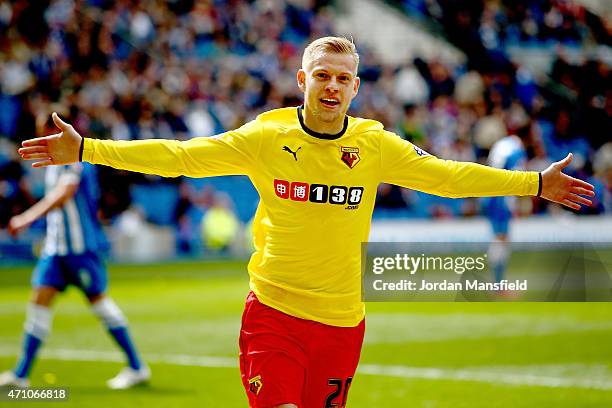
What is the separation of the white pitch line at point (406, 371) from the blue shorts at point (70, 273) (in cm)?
193

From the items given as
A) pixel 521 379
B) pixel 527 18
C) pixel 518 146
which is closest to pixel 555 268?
pixel 518 146

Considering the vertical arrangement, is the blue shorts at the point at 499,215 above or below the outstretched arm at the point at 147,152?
below

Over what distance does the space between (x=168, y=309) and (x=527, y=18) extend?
19.4m

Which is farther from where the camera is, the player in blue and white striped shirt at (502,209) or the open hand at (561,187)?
the player in blue and white striped shirt at (502,209)

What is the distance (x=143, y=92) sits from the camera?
25141 mm

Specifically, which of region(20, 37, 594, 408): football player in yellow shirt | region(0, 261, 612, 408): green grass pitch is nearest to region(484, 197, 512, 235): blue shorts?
region(0, 261, 612, 408): green grass pitch

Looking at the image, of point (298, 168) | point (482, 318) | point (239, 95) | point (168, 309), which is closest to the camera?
point (298, 168)

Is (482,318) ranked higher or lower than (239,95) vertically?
lower

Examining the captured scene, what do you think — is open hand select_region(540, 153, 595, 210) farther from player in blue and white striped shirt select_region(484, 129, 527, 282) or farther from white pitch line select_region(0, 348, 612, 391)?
player in blue and white striped shirt select_region(484, 129, 527, 282)

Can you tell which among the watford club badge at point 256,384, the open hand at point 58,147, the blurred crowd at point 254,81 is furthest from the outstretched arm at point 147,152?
the blurred crowd at point 254,81

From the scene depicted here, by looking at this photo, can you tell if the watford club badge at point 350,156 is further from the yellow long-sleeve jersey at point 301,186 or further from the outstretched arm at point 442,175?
the outstretched arm at point 442,175

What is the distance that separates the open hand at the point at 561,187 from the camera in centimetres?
579

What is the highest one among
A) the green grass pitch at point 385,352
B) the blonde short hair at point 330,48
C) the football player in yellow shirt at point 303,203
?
the blonde short hair at point 330,48

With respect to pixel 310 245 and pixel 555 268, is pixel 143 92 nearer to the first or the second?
pixel 555 268
